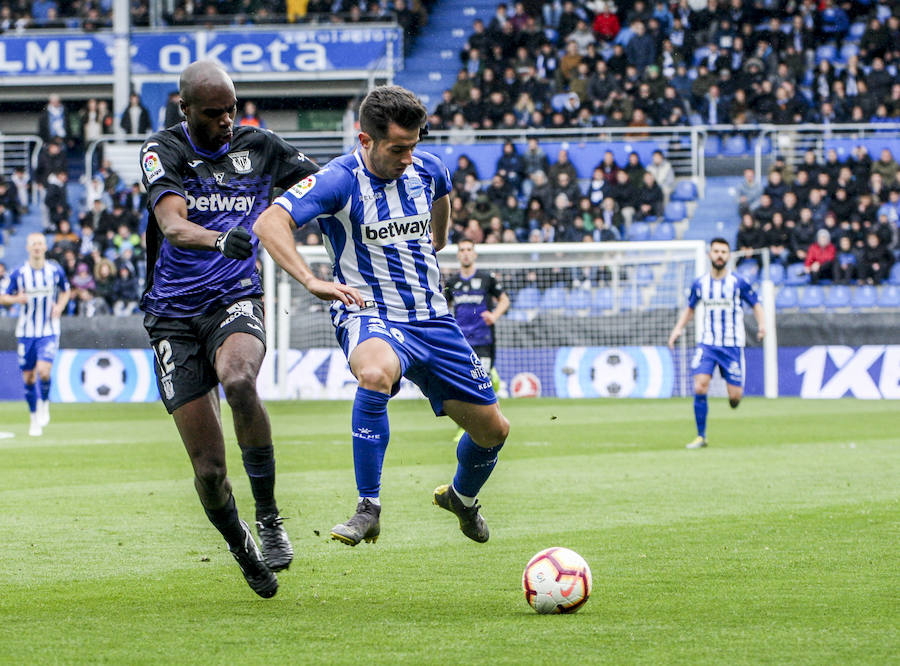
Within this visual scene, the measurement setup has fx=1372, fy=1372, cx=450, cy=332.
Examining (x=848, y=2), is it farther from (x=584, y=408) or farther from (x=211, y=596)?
(x=211, y=596)

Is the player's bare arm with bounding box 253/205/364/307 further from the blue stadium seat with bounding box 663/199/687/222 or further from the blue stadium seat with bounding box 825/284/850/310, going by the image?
the blue stadium seat with bounding box 663/199/687/222

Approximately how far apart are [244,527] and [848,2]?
92.9 ft

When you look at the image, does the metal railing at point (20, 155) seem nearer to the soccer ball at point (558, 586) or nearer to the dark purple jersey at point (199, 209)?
the dark purple jersey at point (199, 209)

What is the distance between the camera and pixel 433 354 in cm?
613

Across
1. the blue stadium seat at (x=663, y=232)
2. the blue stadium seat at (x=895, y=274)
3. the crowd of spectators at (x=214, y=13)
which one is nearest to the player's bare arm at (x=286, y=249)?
the blue stadium seat at (x=895, y=274)

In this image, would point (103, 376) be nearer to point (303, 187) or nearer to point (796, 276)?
point (796, 276)

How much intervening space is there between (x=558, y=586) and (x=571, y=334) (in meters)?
18.0

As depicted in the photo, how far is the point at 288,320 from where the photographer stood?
23.8 meters

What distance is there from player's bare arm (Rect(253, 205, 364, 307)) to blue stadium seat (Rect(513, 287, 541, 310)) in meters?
18.0

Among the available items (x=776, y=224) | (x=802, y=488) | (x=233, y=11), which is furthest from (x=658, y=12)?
(x=802, y=488)

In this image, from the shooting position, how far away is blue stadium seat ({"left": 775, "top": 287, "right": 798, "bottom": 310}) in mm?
24094

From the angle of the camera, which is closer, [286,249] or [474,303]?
[286,249]

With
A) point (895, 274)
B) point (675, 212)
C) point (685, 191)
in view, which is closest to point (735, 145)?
point (685, 191)

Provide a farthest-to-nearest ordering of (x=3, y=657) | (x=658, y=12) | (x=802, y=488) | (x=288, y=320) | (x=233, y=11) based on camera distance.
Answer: (x=233, y=11) < (x=658, y=12) < (x=288, y=320) < (x=802, y=488) < (x=3, y=657)
